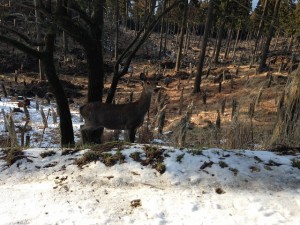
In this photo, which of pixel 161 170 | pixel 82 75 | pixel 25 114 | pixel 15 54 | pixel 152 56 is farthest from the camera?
pixel 152 56

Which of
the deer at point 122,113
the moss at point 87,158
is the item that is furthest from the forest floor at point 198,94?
the moss at point 87,158

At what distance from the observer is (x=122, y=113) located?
8.59 m

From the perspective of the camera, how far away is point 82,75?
33.2 meters

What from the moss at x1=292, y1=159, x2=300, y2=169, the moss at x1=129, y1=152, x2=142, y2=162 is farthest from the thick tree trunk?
the moss at x1=292, y1=159, x2=300, y2=169

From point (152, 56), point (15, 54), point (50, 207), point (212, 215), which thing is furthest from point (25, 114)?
point (152, 56)

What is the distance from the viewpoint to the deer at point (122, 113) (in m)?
8.50

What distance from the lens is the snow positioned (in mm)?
4023

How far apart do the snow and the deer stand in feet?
9.75

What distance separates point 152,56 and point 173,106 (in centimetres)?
2742

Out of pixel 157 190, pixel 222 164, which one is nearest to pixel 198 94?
pixel 222 164

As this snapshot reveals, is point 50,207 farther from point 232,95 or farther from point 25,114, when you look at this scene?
point 232,95

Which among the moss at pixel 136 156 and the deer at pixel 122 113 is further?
the deer at pixel 122 113

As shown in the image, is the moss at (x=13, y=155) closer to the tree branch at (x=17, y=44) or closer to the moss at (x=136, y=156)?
the moss at (x=136, y=156)

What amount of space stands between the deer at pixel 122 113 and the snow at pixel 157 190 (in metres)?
2.97
